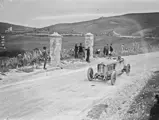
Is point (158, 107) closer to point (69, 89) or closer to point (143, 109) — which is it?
point (143, 109)

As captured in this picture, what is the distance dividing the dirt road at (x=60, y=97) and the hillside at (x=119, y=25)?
2.39m

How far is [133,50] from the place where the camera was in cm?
1909

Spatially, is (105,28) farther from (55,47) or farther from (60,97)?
(60,97)

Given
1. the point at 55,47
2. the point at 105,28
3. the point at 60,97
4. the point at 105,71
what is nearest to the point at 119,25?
the point at 105,28

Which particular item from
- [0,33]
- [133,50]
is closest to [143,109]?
[0,33]

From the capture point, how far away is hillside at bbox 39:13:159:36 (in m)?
9.64

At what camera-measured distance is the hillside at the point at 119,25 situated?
9637 mm

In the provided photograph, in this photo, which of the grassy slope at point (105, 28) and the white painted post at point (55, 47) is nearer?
the grassy slope at point (105, 28)

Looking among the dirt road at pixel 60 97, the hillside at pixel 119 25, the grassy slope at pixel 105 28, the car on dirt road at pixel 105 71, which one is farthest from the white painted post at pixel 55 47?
the car on dirt road at pixel 105 71

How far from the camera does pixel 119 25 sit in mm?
16203

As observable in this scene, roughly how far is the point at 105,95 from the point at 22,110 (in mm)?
2498

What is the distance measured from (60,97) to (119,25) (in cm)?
1071

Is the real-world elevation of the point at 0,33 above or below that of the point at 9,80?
above

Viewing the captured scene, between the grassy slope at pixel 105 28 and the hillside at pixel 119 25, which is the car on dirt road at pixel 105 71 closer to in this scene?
the grassy slope at pixel 105 28
